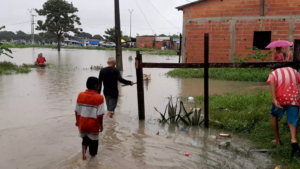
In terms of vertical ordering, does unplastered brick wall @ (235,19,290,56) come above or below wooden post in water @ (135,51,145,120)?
above

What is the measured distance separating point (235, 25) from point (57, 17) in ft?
151

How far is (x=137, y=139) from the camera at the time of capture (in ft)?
18.0

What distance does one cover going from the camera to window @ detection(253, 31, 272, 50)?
629 inches

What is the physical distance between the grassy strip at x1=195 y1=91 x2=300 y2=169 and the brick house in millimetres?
8566

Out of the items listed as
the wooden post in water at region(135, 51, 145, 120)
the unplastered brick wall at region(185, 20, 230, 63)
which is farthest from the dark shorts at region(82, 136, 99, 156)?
the unplastered brick wall at region(185, 20, 230, 63)

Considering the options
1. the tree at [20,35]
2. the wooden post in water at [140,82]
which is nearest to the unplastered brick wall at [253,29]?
the wooden post in water at [140,82]

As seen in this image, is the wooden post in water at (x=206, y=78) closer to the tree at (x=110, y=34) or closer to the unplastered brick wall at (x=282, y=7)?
the unplastered brick wall at (x=282, y=7)

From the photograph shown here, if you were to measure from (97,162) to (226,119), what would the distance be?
301 centimetres

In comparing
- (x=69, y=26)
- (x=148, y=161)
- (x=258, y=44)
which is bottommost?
(x=148, y=161)

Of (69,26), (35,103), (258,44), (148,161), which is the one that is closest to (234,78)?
(258,44)

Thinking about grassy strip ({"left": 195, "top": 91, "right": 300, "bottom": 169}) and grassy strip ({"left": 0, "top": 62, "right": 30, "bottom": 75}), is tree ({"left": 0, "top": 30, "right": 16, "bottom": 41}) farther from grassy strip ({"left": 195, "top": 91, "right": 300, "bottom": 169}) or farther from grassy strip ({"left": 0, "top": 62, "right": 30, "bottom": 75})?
grassy strip ({"left": 195, "top": 91, "right": 300, "bottom": 169})

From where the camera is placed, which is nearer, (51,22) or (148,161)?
(148,161)

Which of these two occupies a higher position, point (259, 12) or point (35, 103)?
point (259, 12)

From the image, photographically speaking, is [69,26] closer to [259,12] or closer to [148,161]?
[259,12]
